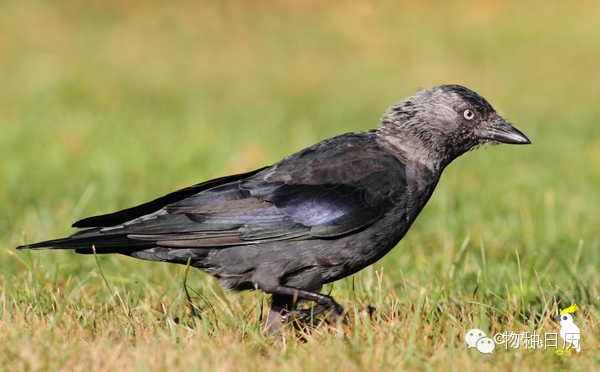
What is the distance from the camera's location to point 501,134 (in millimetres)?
4145

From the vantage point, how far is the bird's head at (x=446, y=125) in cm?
406

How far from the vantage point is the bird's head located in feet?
13.3

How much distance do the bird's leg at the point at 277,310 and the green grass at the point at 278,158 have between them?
148 mm

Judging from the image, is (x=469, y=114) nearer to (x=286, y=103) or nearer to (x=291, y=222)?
(x=291, y=222)

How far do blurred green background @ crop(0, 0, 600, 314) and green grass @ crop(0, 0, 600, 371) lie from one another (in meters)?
0.04

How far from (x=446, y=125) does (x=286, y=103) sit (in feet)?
28.1

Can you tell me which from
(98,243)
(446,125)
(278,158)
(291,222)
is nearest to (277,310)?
(291,222)

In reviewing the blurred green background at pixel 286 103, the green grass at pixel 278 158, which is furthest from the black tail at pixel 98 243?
the blurred green background at pixel 286 103

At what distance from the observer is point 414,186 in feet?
12.5

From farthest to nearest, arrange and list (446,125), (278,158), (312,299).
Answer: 1. (278,158)
2. (446,125)
3. (312,299)

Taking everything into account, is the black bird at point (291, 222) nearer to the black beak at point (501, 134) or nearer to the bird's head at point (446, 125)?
the bird's head at point (446, 125)

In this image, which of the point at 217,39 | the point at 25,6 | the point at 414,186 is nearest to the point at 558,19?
the point at 217,39

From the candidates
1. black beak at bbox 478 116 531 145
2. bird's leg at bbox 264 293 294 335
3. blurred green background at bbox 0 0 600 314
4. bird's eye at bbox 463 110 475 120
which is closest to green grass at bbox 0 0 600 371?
blurred green background at bbox 0 0 600 314

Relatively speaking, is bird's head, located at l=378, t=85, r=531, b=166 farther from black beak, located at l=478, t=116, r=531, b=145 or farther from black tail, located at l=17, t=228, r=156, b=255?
black tail, located at l=17, t=228, r=156, b=255
